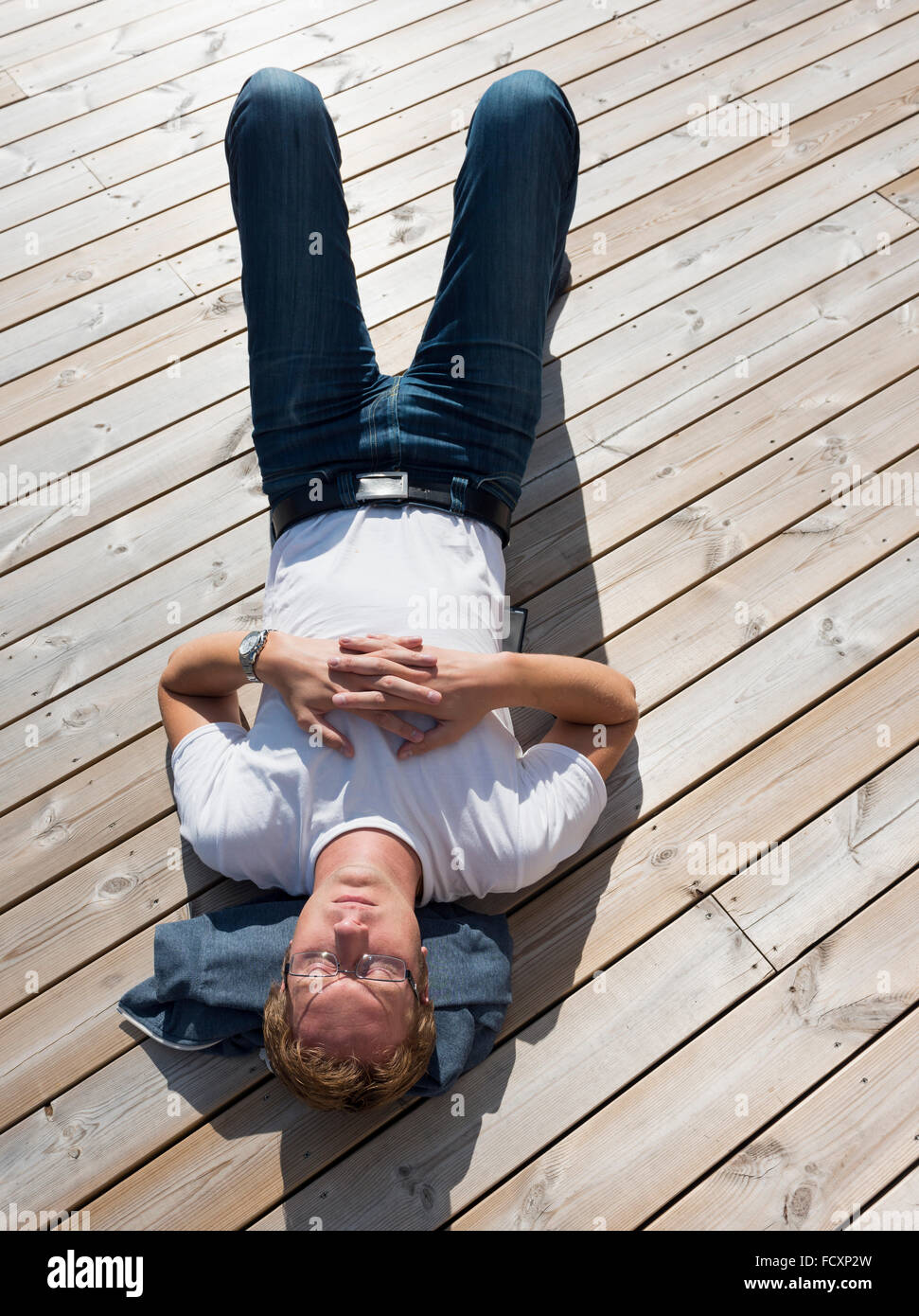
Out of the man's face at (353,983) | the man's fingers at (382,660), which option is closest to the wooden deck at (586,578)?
the man's face at (353,983)

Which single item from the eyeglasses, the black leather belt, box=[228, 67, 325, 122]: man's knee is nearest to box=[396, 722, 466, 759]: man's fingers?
the eyeglasses

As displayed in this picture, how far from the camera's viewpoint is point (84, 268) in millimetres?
2533

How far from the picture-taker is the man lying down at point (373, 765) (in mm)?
1372

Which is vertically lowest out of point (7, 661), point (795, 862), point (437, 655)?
point (795, 862)

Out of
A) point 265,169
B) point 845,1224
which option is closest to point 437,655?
point 265,169

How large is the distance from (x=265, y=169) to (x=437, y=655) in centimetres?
97

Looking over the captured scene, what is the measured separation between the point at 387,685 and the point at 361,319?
0.78 metres

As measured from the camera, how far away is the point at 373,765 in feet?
4.97

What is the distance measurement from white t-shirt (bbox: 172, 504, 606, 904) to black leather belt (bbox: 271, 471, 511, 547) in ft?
0.06

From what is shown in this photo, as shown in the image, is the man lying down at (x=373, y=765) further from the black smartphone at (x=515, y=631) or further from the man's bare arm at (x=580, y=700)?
the black smartphone at (x=515, y=631)

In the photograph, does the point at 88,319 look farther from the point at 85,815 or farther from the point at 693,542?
the point at 693,542

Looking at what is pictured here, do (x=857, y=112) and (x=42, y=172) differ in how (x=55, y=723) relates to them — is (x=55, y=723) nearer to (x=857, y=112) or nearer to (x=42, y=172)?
(x=42, y=172)

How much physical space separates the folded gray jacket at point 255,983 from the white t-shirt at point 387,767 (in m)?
0.08

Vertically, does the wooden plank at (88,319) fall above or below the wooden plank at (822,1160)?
above
